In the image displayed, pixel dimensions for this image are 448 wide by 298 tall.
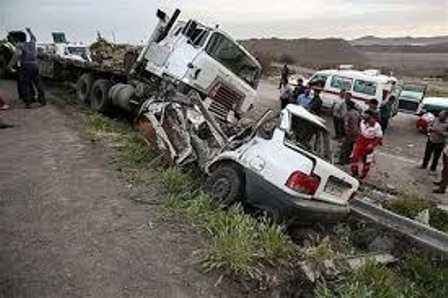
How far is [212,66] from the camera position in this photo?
1337 cm

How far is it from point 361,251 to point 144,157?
3.85 m

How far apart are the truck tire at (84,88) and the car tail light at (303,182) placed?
904 centimetres

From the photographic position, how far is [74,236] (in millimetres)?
7027

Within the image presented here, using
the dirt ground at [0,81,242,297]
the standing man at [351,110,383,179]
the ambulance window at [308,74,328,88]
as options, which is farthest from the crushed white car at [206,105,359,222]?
the ambulance window at [308,74,328,88]

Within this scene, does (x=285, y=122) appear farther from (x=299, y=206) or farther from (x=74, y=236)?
(x=74, y=236)

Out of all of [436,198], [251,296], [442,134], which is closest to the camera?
[251,296]

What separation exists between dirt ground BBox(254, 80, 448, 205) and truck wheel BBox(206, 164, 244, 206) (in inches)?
199

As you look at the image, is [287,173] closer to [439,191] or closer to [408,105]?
[439,191]

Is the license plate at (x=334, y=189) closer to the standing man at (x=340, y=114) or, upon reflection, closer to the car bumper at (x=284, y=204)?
the car bumper at (x=284, y=204)

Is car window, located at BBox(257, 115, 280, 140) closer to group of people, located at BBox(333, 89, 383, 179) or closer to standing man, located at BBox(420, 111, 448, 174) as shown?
group of people, located at BBox(333, 89, 383, 179)

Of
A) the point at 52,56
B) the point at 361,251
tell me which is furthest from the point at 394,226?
the point at 52,56

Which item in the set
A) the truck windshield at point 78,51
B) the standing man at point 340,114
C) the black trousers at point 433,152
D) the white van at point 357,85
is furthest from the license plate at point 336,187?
the truck windshield at point 78,51

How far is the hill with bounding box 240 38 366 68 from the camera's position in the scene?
6338 cm

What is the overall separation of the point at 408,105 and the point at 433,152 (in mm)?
7637
